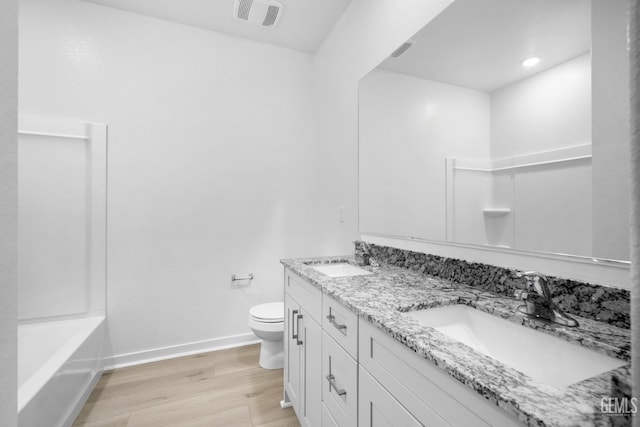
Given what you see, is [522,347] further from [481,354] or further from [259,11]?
[259,11]

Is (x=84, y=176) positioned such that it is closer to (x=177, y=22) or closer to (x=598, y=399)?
(x=177, y=22)

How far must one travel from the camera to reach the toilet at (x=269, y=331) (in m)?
2.04

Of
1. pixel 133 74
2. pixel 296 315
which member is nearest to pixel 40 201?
pixel 133 74

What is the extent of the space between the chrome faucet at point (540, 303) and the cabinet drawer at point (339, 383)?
1.83 ft

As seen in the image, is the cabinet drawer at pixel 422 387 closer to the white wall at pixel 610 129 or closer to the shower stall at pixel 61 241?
the white wall at pixel 610 129

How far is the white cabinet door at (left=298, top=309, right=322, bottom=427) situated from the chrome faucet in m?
0.77

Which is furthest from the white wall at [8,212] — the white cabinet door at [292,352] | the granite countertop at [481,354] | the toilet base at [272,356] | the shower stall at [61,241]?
the toilet base at [272,356]

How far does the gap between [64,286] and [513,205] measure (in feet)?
9.11

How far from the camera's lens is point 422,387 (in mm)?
664

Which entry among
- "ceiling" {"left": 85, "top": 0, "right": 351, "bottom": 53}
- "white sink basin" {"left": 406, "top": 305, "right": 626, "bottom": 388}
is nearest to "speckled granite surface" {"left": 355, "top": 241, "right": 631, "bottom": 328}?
"white sink basin" {"left": 406, "top": 305, "right": 626, "bottom": 388}

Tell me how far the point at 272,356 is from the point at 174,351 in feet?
2.78

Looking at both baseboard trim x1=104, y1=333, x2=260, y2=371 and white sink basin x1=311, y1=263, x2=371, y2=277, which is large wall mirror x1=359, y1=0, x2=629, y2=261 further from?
baseboard trim x1=104, y1=333, x2=260, y2=371

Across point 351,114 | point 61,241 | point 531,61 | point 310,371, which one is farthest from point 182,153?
point 531,61

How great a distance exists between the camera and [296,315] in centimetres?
153
